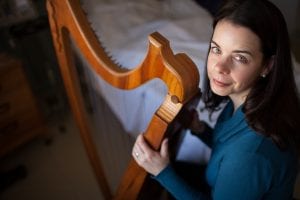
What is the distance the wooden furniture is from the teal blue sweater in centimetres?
102

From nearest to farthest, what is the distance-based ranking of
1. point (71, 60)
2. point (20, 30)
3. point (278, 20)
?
point (278, 20), point (71, 60), point (20, 30)

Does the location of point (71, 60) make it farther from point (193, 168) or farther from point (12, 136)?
point (12, 136)

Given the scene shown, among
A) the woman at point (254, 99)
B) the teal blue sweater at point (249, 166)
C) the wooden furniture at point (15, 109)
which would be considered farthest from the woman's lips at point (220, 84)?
the wooden furniture at point (15, 109)

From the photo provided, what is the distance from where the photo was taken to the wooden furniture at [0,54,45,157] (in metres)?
1.34

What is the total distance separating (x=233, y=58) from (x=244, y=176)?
0.73 feet

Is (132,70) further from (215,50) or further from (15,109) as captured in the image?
(15,109)

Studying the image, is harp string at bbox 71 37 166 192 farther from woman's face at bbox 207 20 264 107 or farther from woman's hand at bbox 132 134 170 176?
woman's face at bbox 207 20 264 107

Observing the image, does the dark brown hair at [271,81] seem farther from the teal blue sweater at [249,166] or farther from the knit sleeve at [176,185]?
the knit sleeve at [176,185]

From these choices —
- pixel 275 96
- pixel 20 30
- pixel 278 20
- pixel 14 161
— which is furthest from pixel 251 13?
pixel 14 161

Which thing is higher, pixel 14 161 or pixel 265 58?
pixel 265 58

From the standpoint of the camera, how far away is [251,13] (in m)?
0.54

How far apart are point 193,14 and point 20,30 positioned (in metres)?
0.80

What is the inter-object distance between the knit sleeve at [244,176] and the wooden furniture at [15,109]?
3.51 feet

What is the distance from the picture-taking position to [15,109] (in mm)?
1425
